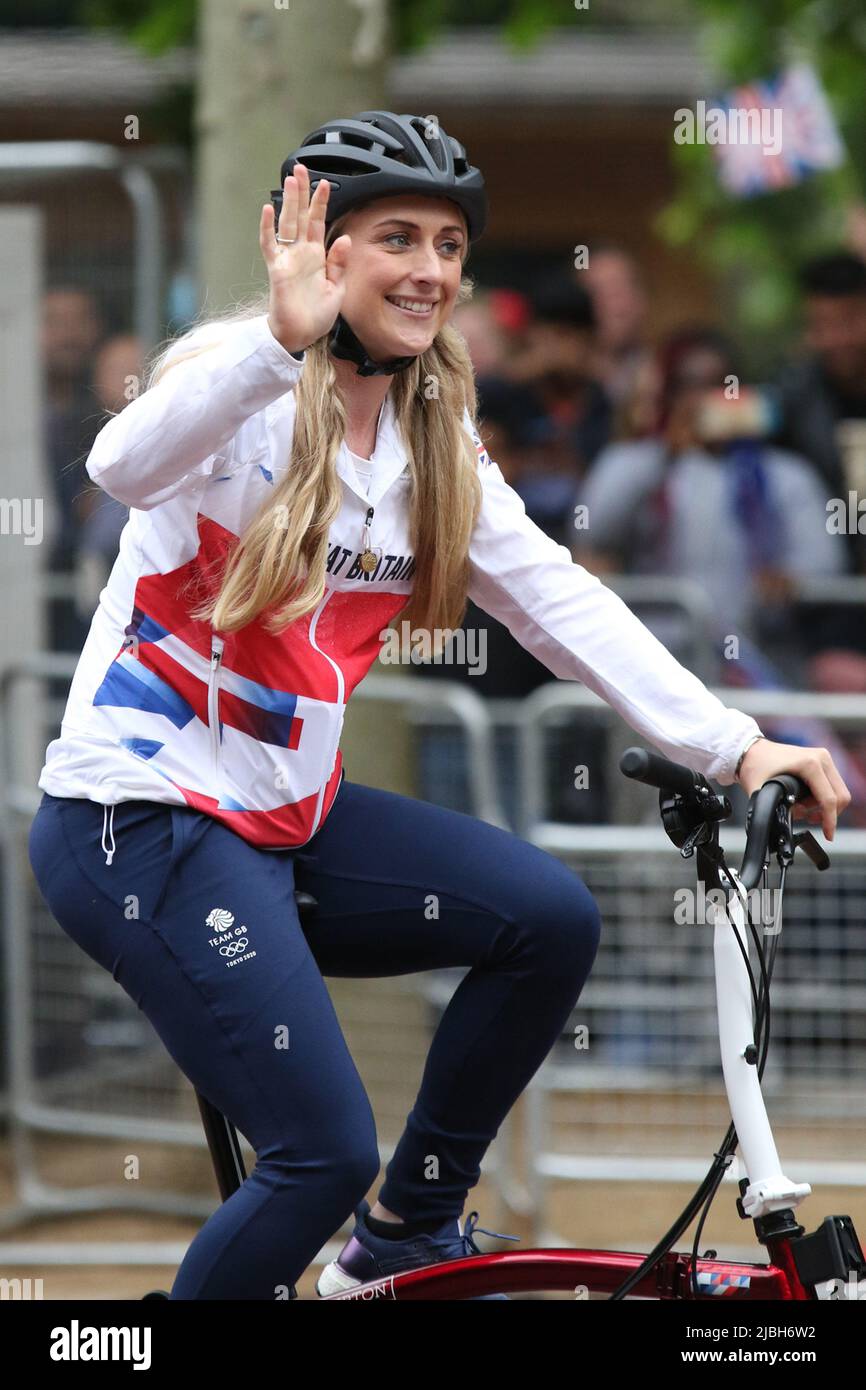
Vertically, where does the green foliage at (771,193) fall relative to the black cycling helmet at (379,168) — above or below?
above

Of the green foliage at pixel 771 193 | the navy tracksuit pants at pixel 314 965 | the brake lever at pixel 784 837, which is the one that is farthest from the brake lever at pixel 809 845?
the green foliage at pixel 771 193

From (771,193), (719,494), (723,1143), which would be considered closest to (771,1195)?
(723,1143)

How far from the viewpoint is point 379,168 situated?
3.12 meters

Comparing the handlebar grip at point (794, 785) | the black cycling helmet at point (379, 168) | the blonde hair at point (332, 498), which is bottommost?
the handlebar grip at point (794, 785)

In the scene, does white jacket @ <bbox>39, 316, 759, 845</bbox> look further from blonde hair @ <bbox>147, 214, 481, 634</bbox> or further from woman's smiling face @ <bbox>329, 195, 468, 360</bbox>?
woman's smiling face @ <bbox>329, 195, 468, 360</bbox>

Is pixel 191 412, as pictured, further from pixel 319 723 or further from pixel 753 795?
pixel 753 795

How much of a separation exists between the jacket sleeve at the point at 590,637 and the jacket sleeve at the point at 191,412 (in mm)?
672

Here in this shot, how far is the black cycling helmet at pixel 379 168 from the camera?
10.2 feet

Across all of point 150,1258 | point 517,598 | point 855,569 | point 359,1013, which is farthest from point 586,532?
point 517,598

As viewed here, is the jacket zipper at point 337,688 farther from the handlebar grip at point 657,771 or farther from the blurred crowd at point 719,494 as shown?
the blurred crowd at point 719,494

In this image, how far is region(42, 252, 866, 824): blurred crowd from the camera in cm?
739

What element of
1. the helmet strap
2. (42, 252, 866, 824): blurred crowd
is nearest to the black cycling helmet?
the helmet strap
